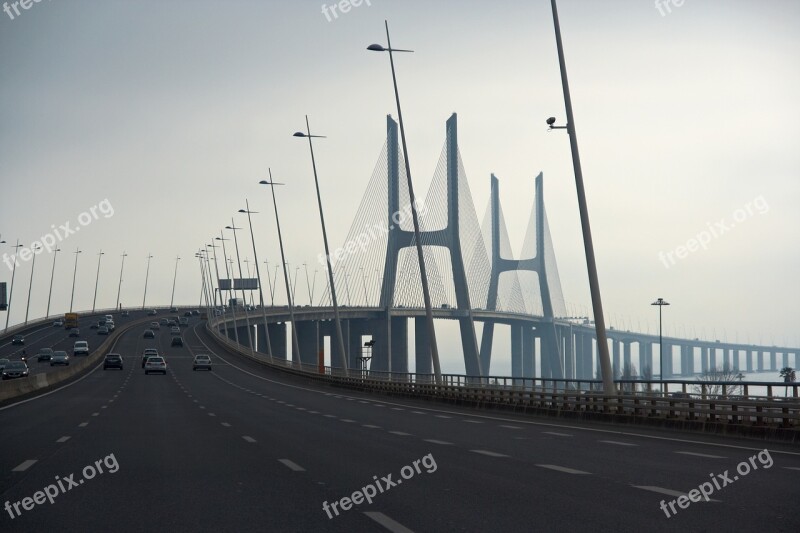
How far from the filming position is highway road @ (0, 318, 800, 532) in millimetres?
10266

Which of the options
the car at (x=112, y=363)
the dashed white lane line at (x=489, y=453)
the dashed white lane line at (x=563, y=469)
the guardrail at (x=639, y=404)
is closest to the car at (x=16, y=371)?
the car at (x=112, y=363)

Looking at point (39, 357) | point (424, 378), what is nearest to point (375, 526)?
point (424, 378)

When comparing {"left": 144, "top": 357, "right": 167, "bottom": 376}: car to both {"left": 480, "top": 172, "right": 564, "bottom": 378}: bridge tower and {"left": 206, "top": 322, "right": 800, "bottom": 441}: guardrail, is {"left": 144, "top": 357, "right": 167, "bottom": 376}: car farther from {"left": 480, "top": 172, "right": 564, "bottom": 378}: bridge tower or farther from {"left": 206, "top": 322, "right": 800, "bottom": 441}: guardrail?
A: {"left": 480, "top": 172, "right": 564, "bottom": 378}: bridge tower

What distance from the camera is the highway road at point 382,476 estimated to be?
10.3m

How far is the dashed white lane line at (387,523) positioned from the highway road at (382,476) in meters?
0.03

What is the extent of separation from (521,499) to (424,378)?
Result: 39.1 meters

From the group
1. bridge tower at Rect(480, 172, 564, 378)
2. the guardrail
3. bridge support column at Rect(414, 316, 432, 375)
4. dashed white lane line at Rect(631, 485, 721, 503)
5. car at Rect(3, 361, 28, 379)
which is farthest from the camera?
bridge support column at Rect(414, 316, 432, 375)

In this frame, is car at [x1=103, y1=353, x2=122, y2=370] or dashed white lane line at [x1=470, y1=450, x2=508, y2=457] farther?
car at [x1=103, y1=353, x2=122, y2=370]

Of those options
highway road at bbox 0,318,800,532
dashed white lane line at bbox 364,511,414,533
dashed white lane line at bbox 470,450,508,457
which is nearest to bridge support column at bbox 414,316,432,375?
highway road at bbox 0,318,800,532

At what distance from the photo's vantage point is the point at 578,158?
29859 millimetres

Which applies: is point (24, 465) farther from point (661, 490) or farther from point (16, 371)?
point (16, 371)

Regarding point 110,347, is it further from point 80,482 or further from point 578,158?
point 80,482

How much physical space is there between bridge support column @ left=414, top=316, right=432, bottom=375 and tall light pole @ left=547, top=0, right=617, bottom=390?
79.6m

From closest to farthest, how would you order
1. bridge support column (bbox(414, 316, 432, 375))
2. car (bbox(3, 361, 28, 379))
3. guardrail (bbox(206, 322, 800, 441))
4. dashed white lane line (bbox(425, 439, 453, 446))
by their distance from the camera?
dashed white lane line (bbox(425, 439, 453, 446)) < guardrail (bbox(206, 322, 800, 441)) < car (bbox(3, 361, 28, 379)) < bridge support column (bbox(414, 316, 432, 375))
